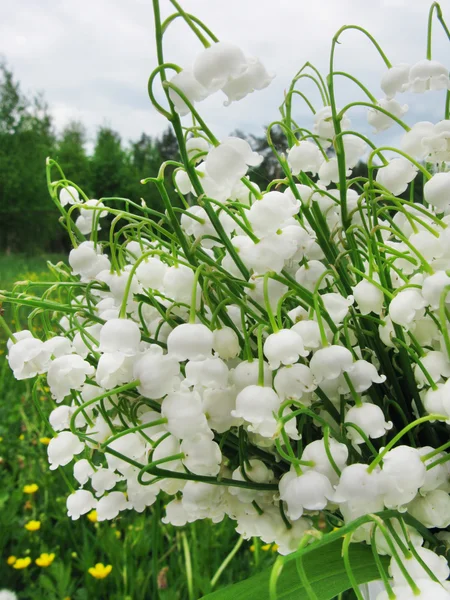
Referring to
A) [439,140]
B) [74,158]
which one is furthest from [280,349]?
[74,158]

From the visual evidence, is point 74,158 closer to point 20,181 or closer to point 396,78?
point 20,181

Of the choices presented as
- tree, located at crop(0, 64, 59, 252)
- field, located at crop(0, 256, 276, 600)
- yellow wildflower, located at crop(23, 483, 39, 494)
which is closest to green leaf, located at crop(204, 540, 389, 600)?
field, located at crop(0, 256, 276, 600)

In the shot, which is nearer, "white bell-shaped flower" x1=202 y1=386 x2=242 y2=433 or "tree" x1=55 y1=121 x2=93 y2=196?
"white bell-shaped flower" x1=202 y1=386 x2=242 y2=433

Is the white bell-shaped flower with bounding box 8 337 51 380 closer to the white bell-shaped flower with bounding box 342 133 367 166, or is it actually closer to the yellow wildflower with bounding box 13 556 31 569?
the white bell-shaped flower with bounding box 342 133 367 166

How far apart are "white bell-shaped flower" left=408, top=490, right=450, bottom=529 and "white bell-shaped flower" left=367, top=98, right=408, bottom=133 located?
0.95 ft

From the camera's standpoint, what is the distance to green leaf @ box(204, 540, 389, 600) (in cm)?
43

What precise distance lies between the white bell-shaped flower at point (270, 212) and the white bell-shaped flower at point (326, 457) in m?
0.15

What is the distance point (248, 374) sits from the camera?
1.30 ft

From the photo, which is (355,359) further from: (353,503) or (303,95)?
(303,95)

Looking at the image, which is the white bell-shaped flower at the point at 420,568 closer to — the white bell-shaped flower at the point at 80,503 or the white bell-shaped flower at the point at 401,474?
the white bell-shaped flower at the point at 401,474

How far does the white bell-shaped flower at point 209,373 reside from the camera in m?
0.38

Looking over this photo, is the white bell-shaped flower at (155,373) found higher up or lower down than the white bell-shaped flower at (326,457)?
higher up

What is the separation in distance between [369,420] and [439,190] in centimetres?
17

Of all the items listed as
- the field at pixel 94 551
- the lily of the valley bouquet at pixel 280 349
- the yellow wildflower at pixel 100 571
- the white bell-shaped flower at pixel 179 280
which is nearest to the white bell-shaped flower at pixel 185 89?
the lily of the valley bouquet at pixel 280 349
